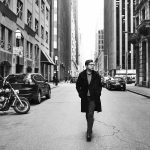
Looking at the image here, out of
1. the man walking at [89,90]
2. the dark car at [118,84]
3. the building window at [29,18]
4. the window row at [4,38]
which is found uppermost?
the building window at [29,18]

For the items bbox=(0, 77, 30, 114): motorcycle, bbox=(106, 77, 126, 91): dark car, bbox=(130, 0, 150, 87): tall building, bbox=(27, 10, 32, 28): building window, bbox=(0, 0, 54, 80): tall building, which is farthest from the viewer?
bbox=(27, 10, 32, 28): building window

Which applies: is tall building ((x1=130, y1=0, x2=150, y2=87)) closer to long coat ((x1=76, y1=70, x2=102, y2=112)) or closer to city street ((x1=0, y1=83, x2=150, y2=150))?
city street ((x1=0, y1=83, x2=150, y2=150))

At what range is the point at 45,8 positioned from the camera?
46.3 metres

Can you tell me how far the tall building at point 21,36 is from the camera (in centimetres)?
2328

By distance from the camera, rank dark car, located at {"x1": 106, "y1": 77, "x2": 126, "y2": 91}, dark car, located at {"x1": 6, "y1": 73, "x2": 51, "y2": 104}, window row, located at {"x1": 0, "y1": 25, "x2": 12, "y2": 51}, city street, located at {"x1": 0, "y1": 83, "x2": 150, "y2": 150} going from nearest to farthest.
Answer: city street, located at {"x1": 0, "y1": 83, "x2": 150, "y2": 150} < dark car, located at {"x1": 6, "y1": 73, "x2": 51, "y2": 104} < window row, located at {"x1": 0, "y1": 25, "x2": 12, "y2": 51} < dark car, located at {"x1": 106, "y1": 77, "x2": 126, "y2": 91}

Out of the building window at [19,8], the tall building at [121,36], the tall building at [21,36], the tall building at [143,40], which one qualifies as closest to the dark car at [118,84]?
A: the tall building at [143,40]

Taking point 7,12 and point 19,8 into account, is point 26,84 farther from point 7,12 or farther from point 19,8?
point 19,8

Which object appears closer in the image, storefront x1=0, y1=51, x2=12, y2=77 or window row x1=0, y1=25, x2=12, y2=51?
storefront x1=0, y1=51, x2=12, y2=77

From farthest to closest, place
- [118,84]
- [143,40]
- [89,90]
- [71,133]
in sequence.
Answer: [143,40]
[118,84]
[71,133]
[89,90]

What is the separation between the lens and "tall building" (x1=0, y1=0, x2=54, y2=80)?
Answer: 917 inches

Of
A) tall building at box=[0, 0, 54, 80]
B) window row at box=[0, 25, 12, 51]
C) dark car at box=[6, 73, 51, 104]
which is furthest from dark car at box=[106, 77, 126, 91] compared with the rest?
dark car at box=[6, 73, 51, 104]

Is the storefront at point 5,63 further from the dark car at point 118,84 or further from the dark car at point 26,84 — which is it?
the dark car at point 118,84

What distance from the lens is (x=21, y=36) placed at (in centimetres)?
2978

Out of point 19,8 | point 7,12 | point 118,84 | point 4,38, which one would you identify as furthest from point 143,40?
point 4,38
